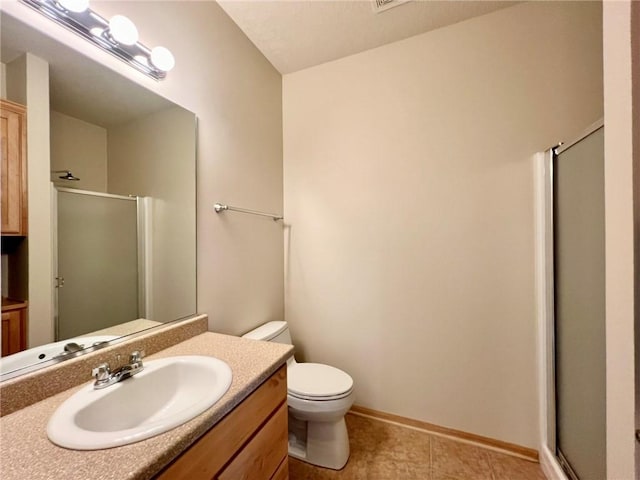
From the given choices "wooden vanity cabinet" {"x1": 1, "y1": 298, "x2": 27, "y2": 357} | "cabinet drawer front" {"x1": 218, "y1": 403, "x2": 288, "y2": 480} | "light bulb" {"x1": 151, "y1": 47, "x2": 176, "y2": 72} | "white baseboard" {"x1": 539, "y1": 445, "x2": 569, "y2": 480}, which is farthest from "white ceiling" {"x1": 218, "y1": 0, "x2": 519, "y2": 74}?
"white baseboard" {"x1": 539, "y1": 445, "x2": 569, "y2": 480}

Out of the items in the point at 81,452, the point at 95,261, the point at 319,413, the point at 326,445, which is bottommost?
the point at 326,445

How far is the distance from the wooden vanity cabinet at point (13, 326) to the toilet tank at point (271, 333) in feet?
3.03

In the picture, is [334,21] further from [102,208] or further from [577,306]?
[577,306]

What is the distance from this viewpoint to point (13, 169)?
2.29 feet

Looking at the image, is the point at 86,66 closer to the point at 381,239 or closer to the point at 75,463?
the point at 75,463

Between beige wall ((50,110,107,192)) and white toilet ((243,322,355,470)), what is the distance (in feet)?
3.51

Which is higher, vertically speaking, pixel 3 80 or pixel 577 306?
pixel 3 80

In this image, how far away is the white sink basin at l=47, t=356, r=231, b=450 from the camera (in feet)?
1.85

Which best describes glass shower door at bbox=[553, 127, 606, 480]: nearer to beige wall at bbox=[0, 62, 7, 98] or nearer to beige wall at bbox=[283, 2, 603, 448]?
beige wall at bbox=[283, 2, 603, 448]

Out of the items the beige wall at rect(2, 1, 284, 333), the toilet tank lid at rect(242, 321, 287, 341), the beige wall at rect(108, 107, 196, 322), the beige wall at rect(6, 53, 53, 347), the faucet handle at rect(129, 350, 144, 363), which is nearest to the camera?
the beige wall at rect(6, 53, 53, 347)

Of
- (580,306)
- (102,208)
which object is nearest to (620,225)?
(580,306)

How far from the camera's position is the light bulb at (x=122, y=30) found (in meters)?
0.89

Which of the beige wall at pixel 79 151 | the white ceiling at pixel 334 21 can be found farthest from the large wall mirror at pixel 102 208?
the white ceiling at pixel 334 21

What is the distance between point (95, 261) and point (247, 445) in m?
0.80
